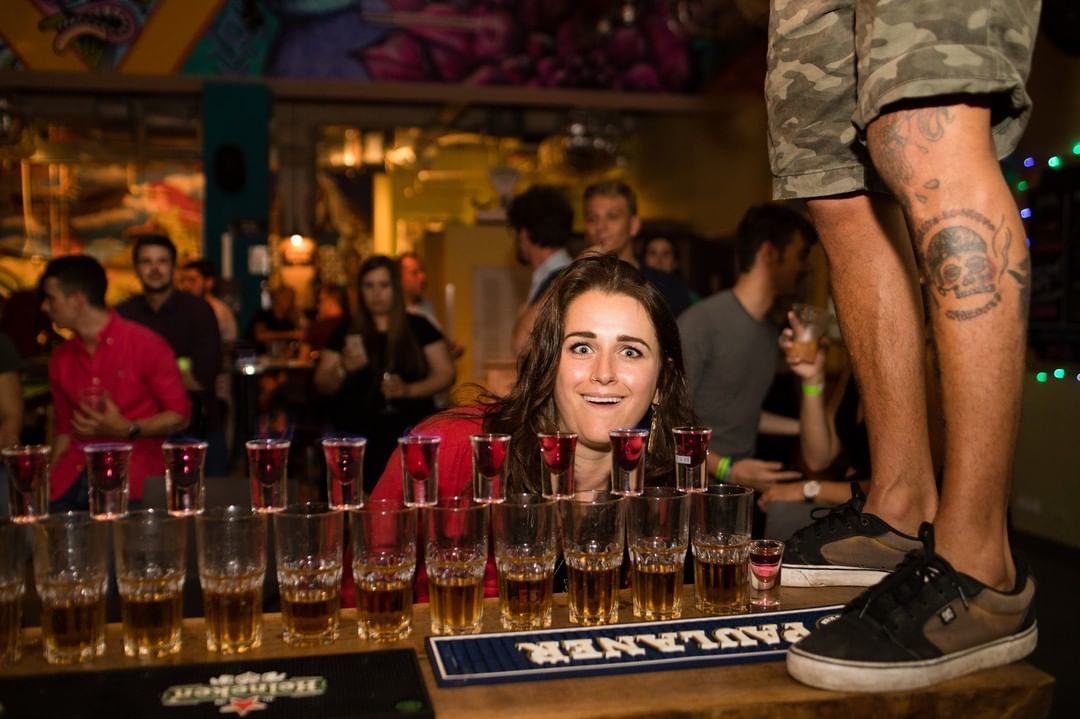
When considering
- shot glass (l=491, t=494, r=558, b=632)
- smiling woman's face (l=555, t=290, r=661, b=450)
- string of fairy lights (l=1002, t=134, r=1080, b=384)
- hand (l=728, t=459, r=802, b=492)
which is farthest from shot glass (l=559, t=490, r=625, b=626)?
string of fairy lights (l=1002, t=134, r=1080, b=384)

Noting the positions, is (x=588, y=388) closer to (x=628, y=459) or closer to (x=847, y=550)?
(x=628, y=459)

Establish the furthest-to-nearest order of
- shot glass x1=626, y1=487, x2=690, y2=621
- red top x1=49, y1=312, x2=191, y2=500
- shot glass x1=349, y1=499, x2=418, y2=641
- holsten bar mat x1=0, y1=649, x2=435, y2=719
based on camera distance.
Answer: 1. red top x1=49, y1=312, x2=191, y2=500
2. shot glass x1=626, y1=487, x2=690, y2=621
3. shot glass x1=349, y1=499, x2=418, y2=641
4. holsten bar mat x1=0, y1=649, x2=435, y2=719

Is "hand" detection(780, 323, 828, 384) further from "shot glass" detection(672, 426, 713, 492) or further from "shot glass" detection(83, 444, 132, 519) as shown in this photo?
"shot glass" detection(83, 444, 132, 519)

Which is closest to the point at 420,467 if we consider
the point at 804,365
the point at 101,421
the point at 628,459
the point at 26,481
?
the point at 628,459

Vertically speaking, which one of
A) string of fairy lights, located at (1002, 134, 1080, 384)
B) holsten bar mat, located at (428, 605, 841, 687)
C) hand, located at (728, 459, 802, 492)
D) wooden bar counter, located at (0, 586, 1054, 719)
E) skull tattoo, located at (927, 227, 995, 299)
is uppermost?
string of fairy lights, located at (1002, 134, 1080, 384)

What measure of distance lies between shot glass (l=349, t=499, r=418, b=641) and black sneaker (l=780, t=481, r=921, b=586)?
25.0 inches

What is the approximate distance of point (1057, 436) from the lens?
5520 mm

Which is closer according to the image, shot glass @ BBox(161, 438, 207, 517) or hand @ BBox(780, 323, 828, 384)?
shot glass @ BBox(161, 438, 207, 517)

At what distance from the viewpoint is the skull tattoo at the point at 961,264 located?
141 centimetres

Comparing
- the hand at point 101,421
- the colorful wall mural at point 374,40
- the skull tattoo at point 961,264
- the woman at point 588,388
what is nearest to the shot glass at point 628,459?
the woman at point 588,388

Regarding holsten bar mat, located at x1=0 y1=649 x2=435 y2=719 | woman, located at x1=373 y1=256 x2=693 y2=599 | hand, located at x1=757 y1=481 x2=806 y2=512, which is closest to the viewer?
holsten bar mat, located at x1=0 y1=649 x2=435 y2=719

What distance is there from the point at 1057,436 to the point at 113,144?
10.7m

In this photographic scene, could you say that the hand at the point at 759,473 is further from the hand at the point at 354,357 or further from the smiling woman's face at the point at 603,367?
the hand at the point at 354,357

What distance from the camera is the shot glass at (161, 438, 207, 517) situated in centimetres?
144
